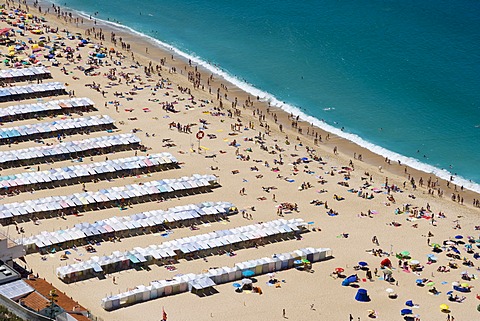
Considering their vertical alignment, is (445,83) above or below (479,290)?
above

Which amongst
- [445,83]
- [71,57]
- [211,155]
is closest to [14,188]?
[211,155]

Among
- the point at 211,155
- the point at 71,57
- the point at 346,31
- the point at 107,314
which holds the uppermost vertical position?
the point at 346,31

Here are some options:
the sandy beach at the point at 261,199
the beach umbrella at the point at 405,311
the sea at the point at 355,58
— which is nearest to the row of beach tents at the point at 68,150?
the sandy beach at the point at 261,199

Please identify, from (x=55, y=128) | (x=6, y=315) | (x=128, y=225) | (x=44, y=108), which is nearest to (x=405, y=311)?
(x=128, y=225)

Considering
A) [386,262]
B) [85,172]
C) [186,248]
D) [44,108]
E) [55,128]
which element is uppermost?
[44,108]

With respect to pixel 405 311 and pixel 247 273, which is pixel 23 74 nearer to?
pixel 247 273

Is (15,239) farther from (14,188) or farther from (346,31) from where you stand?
(346,31)
